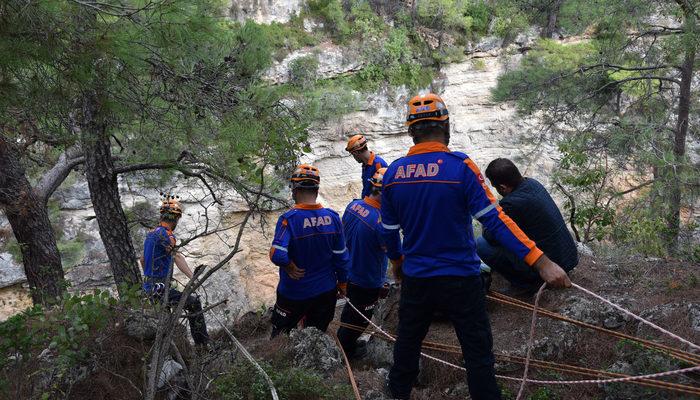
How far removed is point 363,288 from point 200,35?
269cm

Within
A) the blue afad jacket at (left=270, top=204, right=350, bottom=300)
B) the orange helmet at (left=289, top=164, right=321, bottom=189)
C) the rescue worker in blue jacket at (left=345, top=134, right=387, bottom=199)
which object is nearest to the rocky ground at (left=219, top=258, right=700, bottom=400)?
the blue afad jacket at (left=270, top=204, right=350, bottom=300)

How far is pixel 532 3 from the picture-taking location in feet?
36.6

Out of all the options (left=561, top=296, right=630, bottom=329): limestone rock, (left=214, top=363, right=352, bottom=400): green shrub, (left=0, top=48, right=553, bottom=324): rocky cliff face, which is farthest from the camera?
(left=0, top=48, right=553, bottom=324): rocky cliff face

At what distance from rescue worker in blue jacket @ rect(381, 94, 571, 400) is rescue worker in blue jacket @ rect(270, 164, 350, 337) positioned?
1.52 m

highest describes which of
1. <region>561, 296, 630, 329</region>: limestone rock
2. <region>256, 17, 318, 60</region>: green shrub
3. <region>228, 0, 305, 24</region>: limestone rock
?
<region>228, 0, 305, 24</region>: limestone rock

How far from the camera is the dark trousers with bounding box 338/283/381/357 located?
5043mm

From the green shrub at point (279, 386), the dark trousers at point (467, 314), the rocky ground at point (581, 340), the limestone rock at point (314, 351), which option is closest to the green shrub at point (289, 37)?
the rocky ground at point (581, 340)

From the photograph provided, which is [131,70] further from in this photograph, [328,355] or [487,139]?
[487,139]

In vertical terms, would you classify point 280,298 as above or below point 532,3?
below

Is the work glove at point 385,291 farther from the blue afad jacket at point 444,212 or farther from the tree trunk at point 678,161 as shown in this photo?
the tree trunk at point 678,161

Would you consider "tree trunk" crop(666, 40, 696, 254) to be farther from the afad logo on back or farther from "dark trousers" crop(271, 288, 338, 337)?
the afad logo on back

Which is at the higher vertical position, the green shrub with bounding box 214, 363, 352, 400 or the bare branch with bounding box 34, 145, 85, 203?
the bare branch with bounding box 34, 145, 85, 203

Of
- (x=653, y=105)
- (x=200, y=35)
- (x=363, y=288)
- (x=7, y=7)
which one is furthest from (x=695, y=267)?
(x=653, y=105)

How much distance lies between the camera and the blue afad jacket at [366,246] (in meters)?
4.97
